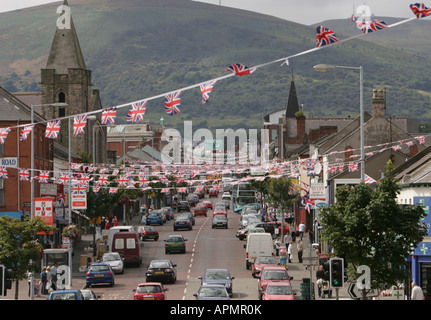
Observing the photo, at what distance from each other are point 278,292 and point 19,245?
12.0 m

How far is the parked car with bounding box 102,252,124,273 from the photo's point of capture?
1869 inches

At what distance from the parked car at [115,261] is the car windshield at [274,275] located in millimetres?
12458

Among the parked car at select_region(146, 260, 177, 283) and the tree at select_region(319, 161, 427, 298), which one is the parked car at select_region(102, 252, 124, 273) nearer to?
the parked car at select_region(146, 260, 177, 283)

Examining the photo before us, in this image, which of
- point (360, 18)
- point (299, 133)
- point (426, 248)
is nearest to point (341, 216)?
point (426, 248)

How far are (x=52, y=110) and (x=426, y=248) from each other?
3173 inches

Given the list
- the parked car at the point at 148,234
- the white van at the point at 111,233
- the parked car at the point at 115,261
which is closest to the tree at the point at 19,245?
the parked car at the point at 115,261

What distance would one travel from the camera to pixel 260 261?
149ft

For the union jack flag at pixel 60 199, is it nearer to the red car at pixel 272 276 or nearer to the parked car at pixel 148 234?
the parked car at pixel 148 234

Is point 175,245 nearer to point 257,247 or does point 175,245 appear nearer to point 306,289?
point 257,247

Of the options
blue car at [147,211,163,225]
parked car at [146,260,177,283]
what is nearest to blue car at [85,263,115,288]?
parked car at [146,260,177,283]

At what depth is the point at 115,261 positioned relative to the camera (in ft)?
157

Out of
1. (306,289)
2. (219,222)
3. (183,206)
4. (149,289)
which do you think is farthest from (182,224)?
(149,289)

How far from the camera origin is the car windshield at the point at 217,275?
3769 cm

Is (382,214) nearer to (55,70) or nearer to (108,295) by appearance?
(108,295)
